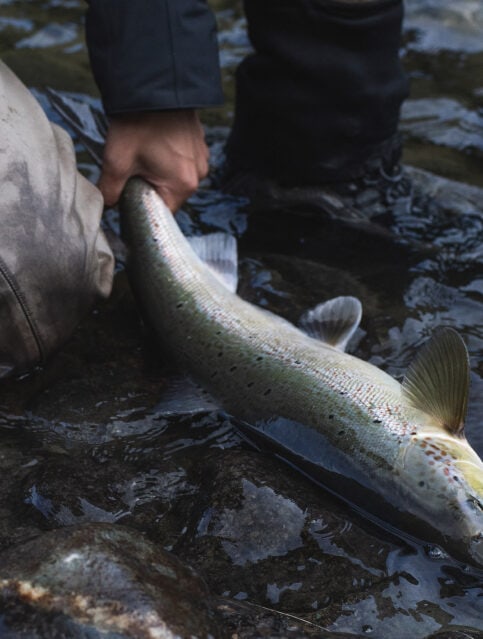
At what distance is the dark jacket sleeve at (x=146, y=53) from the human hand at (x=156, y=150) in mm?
100

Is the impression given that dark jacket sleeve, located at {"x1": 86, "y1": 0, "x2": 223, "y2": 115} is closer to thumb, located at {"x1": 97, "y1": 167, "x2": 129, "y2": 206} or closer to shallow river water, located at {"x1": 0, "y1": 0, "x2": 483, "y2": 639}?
thumb, located at {"x1": 97, "y1": 167, "x2": 129, "y2": 206}

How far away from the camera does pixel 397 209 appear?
4.64 metres

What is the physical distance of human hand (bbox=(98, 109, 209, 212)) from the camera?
3477 millimetres

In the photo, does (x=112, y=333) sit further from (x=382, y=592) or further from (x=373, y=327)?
(x=382, y=592)

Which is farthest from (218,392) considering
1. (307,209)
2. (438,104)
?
(438,104)

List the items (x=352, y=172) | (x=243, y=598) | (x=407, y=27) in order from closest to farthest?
(x=243, y=598) < (x=352, y=172) < (x=407, y=27)

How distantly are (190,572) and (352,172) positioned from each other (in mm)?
2915

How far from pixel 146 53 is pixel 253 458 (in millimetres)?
1728

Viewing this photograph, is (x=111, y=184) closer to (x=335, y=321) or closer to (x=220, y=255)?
(x=220, y=255)

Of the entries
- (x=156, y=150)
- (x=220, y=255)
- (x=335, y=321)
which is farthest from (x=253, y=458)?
(x=156, y=150)

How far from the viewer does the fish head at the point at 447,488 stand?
2.43 m

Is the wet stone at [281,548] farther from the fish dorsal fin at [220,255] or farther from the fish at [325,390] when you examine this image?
the fish dorsal fin at [220,255]

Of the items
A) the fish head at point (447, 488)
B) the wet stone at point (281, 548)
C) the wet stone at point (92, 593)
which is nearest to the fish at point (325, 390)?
the fish head at point (447, 488)

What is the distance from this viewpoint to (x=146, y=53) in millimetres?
3404
